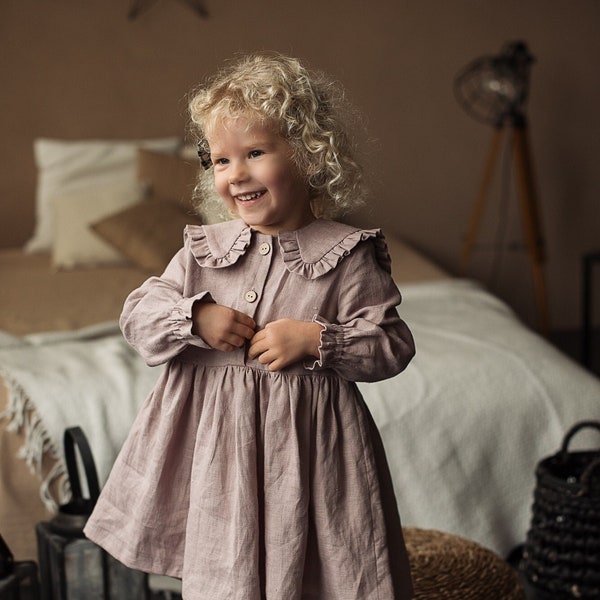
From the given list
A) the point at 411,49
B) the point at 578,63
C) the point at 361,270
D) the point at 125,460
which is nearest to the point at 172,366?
the point at 125,460

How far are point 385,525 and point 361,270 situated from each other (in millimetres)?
327

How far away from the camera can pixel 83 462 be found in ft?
5.27

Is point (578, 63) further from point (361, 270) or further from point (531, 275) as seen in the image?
point (361, 270)

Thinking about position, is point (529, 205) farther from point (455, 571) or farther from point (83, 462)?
point (83, 462)

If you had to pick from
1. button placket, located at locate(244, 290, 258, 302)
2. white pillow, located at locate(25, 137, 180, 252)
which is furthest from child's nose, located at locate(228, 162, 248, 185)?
white pillow, located at locate(25, 137, 180, 252)

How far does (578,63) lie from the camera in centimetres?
430

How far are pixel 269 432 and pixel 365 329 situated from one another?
0.17 m

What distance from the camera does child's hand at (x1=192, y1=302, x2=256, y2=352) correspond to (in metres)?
1.16

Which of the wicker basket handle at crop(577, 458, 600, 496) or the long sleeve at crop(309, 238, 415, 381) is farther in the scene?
the wicker basket handle at crop(577, 458, 600, 496)

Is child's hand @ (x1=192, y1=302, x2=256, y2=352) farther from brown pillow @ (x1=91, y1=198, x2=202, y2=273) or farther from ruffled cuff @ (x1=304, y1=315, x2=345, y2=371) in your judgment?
brown pillow @ (x1=91, y1=198, x2=202, y2=273)

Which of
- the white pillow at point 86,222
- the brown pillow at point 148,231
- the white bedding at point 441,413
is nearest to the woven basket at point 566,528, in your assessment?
the white bedding at point 441,413

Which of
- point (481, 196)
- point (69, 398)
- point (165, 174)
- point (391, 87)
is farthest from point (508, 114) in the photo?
point (69, 398)

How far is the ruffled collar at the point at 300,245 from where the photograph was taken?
1.21m

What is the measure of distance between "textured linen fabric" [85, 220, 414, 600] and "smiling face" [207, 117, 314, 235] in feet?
0.17
